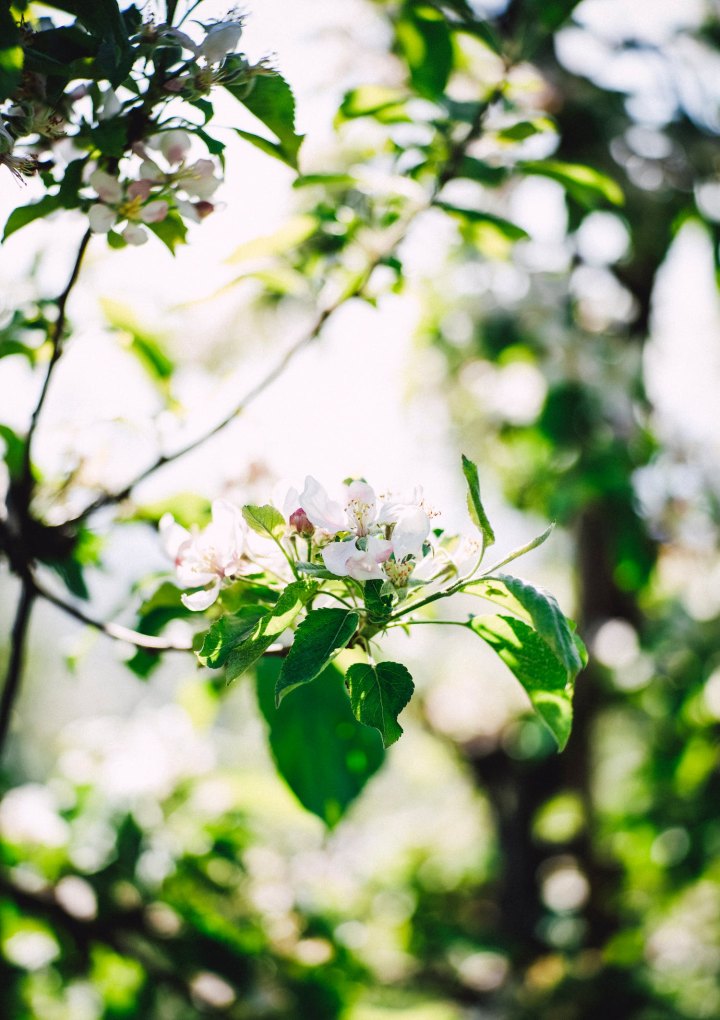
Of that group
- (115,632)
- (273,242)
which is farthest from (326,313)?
(115,632)

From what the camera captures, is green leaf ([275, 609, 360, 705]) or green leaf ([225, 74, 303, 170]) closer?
green leaf ([275, 609, 360, 705])

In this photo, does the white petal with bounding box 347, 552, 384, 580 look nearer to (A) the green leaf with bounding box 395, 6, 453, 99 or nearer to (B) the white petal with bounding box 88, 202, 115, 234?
(B) the white petal with bounding box 88, 202, 115, 234

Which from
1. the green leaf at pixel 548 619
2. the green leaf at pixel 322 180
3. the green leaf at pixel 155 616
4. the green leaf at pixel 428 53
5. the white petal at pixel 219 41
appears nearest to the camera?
the green leaf at pixel 548 619

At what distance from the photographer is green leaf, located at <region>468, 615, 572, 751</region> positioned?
50cm

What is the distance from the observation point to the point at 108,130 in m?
0.54

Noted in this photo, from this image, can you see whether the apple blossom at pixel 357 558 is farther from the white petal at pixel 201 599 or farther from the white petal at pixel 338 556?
the white petal at pixel 201 599

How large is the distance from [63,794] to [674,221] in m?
1.80

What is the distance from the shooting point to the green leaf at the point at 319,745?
748 mm

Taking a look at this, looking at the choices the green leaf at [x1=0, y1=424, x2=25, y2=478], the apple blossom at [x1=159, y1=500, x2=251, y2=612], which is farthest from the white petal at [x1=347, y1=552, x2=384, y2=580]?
the green leaf at [x1=0, y1=424, x2=25, y2=478]

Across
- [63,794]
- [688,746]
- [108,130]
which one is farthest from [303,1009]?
[108,130]

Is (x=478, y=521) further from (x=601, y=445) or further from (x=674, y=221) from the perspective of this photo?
(x=674, y=221)

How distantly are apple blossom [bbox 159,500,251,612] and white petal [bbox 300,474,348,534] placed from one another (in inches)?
2.6

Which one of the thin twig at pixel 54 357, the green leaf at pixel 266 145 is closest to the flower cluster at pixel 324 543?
the thin twig at pixel 54 357

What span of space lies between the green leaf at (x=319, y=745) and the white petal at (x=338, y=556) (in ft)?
0.91
